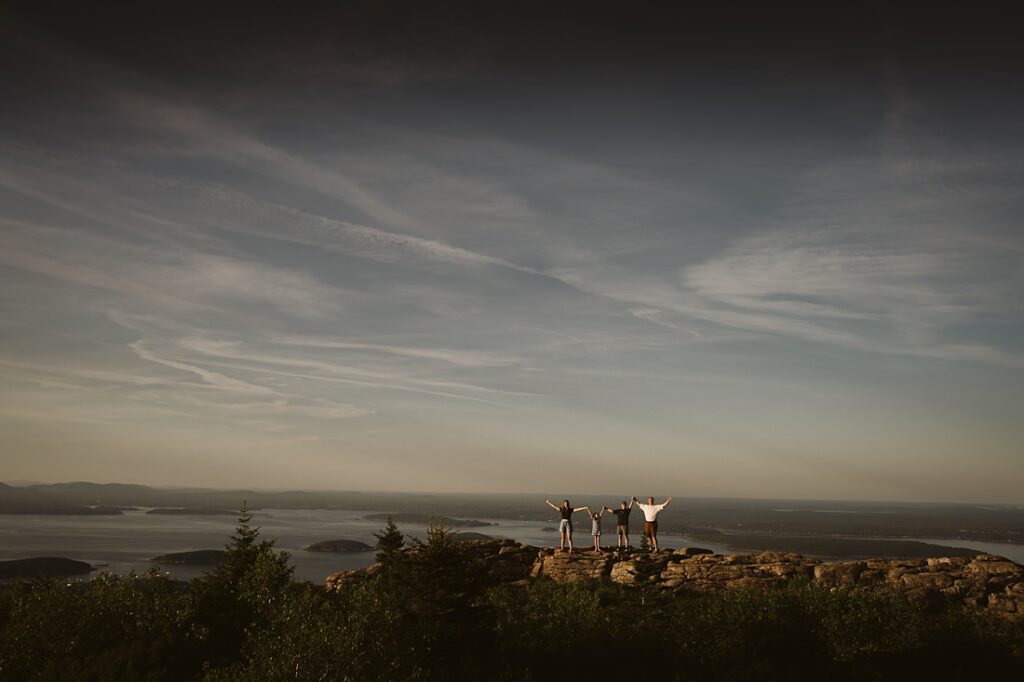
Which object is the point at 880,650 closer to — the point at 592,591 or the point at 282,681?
the point at 592,591

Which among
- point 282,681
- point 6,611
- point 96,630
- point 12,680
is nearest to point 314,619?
point 282,681

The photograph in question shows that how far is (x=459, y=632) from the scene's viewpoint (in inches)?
1307

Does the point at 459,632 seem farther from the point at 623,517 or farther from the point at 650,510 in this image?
the point at 650,510

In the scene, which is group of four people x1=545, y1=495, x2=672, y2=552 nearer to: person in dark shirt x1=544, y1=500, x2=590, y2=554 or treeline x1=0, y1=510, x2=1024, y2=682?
person in dark shirt x1=544, y1=500, x2=590, y2=554

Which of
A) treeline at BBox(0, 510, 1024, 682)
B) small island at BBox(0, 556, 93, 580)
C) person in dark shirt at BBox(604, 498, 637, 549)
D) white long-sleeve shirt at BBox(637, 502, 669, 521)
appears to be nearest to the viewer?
treeline at BBox(0, 510, 1024, 682)

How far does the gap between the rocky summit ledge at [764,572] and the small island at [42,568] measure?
144 metres

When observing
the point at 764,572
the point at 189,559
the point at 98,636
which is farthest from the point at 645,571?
the point at 189,559

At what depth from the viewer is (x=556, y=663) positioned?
35.1 meters

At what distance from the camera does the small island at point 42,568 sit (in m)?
152

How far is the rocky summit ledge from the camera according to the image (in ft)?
132

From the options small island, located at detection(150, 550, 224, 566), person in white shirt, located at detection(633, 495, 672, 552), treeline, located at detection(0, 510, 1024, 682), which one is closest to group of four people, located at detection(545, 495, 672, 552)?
person in white shirt, located at detection(633, 495, 672, 552)

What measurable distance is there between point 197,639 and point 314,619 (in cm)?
723

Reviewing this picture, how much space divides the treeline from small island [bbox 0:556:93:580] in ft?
451

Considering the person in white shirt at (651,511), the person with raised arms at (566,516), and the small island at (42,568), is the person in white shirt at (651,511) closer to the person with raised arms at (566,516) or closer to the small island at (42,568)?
the person with raised arms at (566,516)
